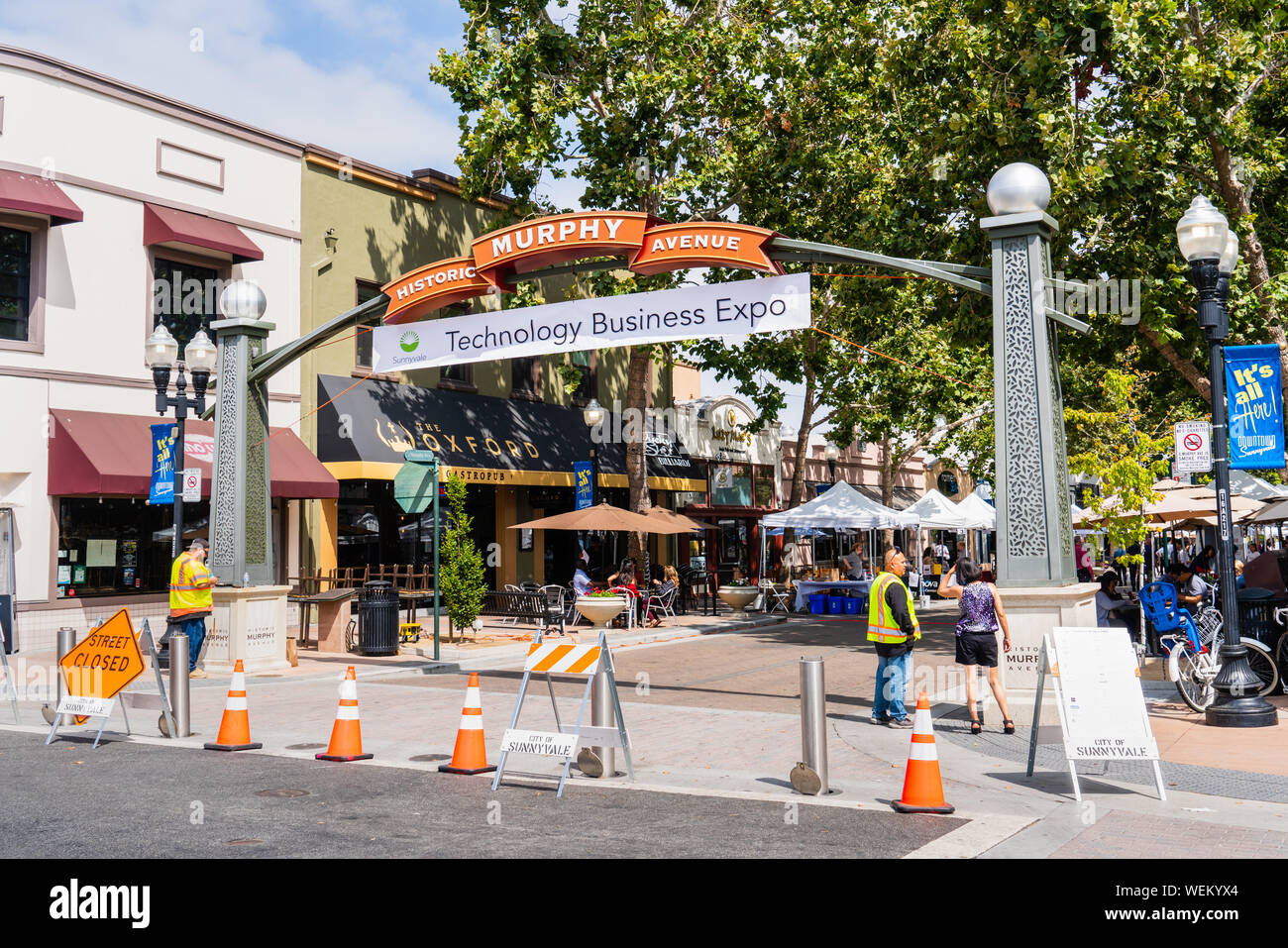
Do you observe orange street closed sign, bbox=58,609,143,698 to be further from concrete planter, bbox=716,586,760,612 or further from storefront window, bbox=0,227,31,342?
concrete planter, bbox=716,586,760,612

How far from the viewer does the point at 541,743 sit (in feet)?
26.4

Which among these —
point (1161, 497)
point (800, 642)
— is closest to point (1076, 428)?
point (1161, 497)

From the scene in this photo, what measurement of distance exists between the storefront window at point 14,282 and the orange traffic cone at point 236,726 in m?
11.5

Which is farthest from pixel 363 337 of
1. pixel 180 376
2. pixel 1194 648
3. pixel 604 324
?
pixel 1194 648

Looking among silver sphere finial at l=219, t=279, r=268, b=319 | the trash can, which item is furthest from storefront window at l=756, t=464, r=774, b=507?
silver sphere finial at l=219, t=279, r=268, b=319

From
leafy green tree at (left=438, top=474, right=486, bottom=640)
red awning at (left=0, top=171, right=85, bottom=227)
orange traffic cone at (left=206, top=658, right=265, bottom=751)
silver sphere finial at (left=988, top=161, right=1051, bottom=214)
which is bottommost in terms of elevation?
orange traffic cone at (left=206, top=658, right=265, bottom=751)

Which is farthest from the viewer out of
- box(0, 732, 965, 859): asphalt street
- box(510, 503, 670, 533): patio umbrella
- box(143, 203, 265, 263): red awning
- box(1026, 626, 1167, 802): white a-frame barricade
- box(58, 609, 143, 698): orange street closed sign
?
box(510, 503, 670, 533): patio umbrella

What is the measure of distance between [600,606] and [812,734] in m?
14.5

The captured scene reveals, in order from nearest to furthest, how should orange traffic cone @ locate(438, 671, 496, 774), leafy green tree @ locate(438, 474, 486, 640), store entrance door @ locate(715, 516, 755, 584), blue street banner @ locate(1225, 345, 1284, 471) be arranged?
orange traffic cone @ locate(438, 671, 496, 774), blue street banner @ locate(1225, 345, 1284, 471), leafy green tree @ locate(438, 474, 486, 640), store entrance door @ locate(715, 516, 755, 584)

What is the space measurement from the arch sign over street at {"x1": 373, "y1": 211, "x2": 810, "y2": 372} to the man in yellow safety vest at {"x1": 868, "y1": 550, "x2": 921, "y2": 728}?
3.05m

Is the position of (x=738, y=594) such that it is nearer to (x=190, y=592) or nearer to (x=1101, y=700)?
(x=190, y=592)

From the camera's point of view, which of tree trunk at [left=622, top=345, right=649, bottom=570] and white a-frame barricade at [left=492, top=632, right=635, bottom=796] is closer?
white a-frame barricade at [left=492, top=632, right=635, bottom=796]

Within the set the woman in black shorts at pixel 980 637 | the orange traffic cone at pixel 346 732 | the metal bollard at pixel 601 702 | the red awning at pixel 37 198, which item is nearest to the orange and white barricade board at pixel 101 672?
the orange traffic cone at pixel 346 732

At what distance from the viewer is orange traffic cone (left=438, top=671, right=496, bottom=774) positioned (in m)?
8.56
